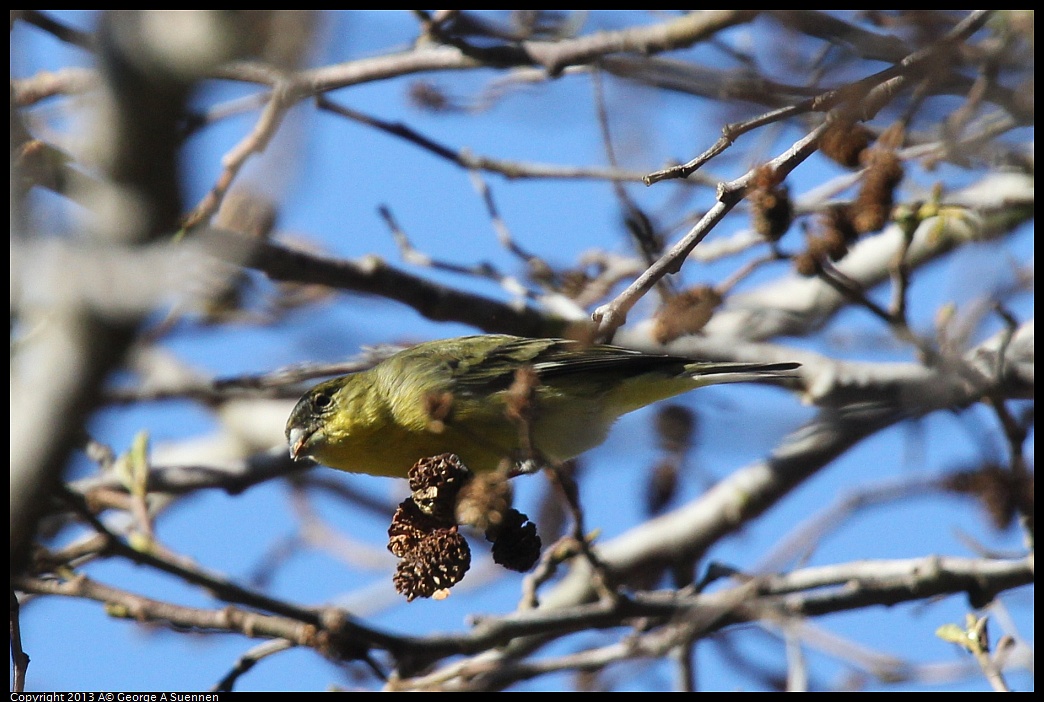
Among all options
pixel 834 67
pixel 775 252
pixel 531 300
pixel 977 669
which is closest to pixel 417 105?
pixel 531 300

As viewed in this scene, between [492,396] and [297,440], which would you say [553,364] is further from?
[297,440]

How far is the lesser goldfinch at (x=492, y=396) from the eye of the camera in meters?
4.77

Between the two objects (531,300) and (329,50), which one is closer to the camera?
(329,50)

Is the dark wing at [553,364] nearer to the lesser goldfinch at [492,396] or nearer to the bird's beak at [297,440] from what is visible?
the lesser goldfinch at [492,396]

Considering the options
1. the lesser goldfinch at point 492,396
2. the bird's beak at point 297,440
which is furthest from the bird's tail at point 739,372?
the bird's beak at point 297,440

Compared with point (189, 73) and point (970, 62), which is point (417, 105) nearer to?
point (970, 62)

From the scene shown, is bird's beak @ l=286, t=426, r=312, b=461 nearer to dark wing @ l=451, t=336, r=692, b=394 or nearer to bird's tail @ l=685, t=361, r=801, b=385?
dark wing @ l=451, t=336, r=692, b=394

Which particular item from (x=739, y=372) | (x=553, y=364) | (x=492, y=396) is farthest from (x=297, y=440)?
(x=739, y=372)

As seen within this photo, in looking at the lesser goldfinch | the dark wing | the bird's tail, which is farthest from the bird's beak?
the bird's tail

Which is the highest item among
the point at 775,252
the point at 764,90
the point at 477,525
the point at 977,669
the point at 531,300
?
the point at 531,300

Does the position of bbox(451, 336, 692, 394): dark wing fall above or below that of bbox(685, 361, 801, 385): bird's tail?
above

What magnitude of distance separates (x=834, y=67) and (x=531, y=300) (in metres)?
2.51

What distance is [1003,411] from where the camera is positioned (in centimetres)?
348

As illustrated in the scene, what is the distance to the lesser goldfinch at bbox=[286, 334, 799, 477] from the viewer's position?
477cm
